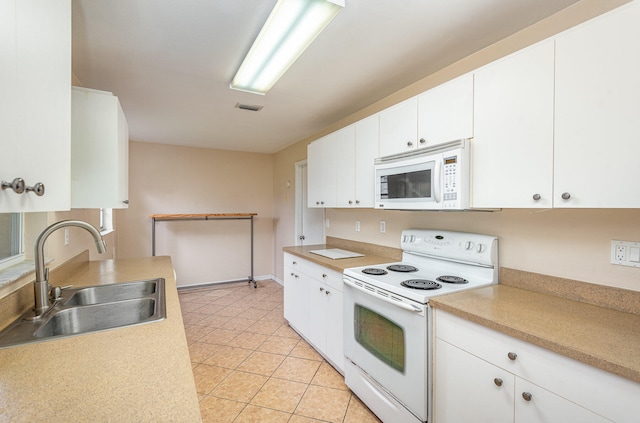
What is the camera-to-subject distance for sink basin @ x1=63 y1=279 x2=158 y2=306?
63.5 inches

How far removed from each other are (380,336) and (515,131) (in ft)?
4.44

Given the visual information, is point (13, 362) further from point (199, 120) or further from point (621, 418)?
point (199, 120)

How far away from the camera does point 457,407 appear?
1382mm

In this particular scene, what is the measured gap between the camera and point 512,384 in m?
→ 1.18

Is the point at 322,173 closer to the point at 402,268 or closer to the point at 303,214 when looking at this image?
the point at 402,268

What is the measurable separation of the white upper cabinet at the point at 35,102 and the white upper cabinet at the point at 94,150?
746 mm

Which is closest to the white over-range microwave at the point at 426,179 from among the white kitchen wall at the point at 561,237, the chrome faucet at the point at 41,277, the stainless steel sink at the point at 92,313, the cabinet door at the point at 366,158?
the cabinet door at the point at 366,158

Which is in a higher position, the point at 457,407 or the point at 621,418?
the point at 621,418

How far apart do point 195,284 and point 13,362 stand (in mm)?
4066

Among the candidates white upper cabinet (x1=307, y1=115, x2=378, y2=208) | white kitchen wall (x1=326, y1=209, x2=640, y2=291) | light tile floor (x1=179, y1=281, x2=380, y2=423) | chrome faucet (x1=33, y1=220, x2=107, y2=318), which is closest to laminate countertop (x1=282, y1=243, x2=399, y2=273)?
white upper cabinet (x1=307, y1=115, x2=378, y2=208)

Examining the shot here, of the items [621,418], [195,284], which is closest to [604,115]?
[621,418]

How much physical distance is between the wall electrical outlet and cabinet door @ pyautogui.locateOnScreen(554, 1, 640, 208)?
1.10 ft

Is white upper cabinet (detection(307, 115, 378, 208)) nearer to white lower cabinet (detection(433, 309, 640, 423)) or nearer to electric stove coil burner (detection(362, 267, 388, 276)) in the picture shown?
electric stove coil burner (detection(362, 267, 388, 276))

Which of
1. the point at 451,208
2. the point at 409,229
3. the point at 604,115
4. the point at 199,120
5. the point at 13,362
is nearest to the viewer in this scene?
the point at 13,362
